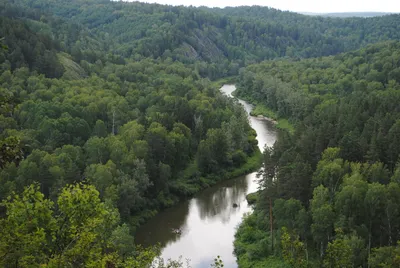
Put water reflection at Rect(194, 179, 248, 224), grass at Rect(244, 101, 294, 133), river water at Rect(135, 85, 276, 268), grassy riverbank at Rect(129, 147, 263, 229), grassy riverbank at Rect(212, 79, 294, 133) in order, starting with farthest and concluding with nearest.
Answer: grassy riverbank at Rect(212, 79, 294, 133)
grass at Rect(244, 101, 294, 133)
water reflection at Rect(194, 179, 248, 224)
grassy riverbank at Rect(129, 147, 263, 229)
river water at Rect(135, 85, 276, 268)

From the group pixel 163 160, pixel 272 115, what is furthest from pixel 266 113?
pixel 163 160

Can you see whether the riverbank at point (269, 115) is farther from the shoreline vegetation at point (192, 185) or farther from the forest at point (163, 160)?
the shoreline vegetation at point (192, 185)

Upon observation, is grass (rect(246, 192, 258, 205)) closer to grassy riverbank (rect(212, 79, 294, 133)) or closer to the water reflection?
the water reflection

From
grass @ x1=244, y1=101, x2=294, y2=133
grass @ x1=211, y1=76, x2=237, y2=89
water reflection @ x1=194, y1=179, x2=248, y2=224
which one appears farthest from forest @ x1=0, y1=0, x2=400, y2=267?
grass @ x1=211, y1=76, x2=237, y2=89

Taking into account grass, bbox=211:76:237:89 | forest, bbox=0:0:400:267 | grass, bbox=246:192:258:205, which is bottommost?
grass, bbox=211:76:237:89

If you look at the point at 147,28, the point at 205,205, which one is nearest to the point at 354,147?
the point at 205,205

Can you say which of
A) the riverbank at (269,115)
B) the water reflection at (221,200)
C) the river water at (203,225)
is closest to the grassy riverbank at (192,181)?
the river water at (203,225)

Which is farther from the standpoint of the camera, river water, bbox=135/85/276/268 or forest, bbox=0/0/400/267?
river water, bbox=135/85/276/268
